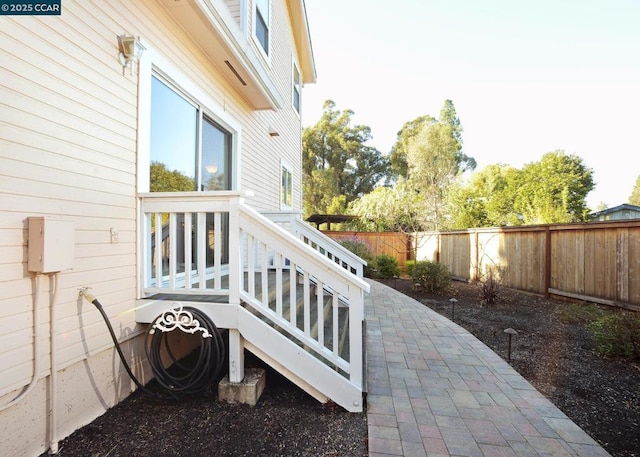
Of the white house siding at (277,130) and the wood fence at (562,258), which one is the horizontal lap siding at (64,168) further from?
the wood fence at (562,258)

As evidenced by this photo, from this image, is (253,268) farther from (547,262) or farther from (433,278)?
(547,262)

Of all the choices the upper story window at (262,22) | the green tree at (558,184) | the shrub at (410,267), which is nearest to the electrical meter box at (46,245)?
the upper story window at (262,22)

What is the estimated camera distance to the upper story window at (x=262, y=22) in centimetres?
568

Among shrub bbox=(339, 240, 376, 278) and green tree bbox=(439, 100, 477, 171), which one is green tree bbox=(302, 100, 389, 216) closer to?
green tree bbox=(439, 100, 477, 171)

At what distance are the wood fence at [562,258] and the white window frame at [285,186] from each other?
576 cm

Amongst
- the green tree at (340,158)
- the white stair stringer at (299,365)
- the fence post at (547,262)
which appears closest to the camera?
the white stair stringer at (299,365)

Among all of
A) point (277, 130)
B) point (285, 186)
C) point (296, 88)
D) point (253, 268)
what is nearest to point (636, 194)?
point (296, 88)

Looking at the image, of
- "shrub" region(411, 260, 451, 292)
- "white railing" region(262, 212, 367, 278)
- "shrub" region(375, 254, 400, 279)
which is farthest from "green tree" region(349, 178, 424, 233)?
"white railing" region(262, 212, 367, 278)

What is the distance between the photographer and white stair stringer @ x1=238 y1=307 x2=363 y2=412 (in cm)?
246

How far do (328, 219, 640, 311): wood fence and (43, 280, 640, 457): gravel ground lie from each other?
2.76 m

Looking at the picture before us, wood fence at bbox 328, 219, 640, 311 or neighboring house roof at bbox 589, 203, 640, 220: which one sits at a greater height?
neighboring house roof at bbox 589, 203, 640, 220

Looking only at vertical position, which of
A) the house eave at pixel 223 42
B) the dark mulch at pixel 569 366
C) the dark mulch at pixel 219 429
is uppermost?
the house eave at pixel 223 42

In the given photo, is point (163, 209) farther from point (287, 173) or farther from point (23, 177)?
point (287, 173)

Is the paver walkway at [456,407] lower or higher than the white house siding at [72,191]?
lower
